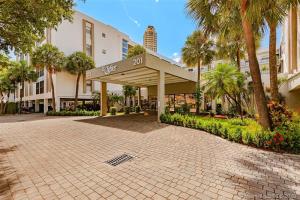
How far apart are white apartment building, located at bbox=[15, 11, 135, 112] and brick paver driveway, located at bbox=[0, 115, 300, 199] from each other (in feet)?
65.0

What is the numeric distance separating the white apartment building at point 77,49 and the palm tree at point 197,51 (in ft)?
48.4

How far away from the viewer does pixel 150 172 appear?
4.41 meters

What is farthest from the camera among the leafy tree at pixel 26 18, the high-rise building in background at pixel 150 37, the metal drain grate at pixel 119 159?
the high-rise building in background at pixel 150 37

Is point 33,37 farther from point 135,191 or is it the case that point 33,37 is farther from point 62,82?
point 62,82

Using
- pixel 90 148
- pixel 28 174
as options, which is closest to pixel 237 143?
pixel 90 148

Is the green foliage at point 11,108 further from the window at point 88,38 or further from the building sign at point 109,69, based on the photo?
the building sign at point 109,69

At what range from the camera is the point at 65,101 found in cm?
2656

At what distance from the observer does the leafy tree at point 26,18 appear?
6.01m

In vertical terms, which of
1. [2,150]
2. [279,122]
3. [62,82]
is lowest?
[2,150]

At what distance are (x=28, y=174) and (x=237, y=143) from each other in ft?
23.9

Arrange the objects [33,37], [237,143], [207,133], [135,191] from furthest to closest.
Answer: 1. [207,133]
2. [33,37]
3. [237,143]
4. [135,191]

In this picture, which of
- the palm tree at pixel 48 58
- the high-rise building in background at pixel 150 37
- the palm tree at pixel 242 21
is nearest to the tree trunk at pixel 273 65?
the palm tree at pixel 242 21

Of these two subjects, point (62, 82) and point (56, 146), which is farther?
point (62, 82)

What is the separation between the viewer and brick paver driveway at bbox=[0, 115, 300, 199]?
346cm
